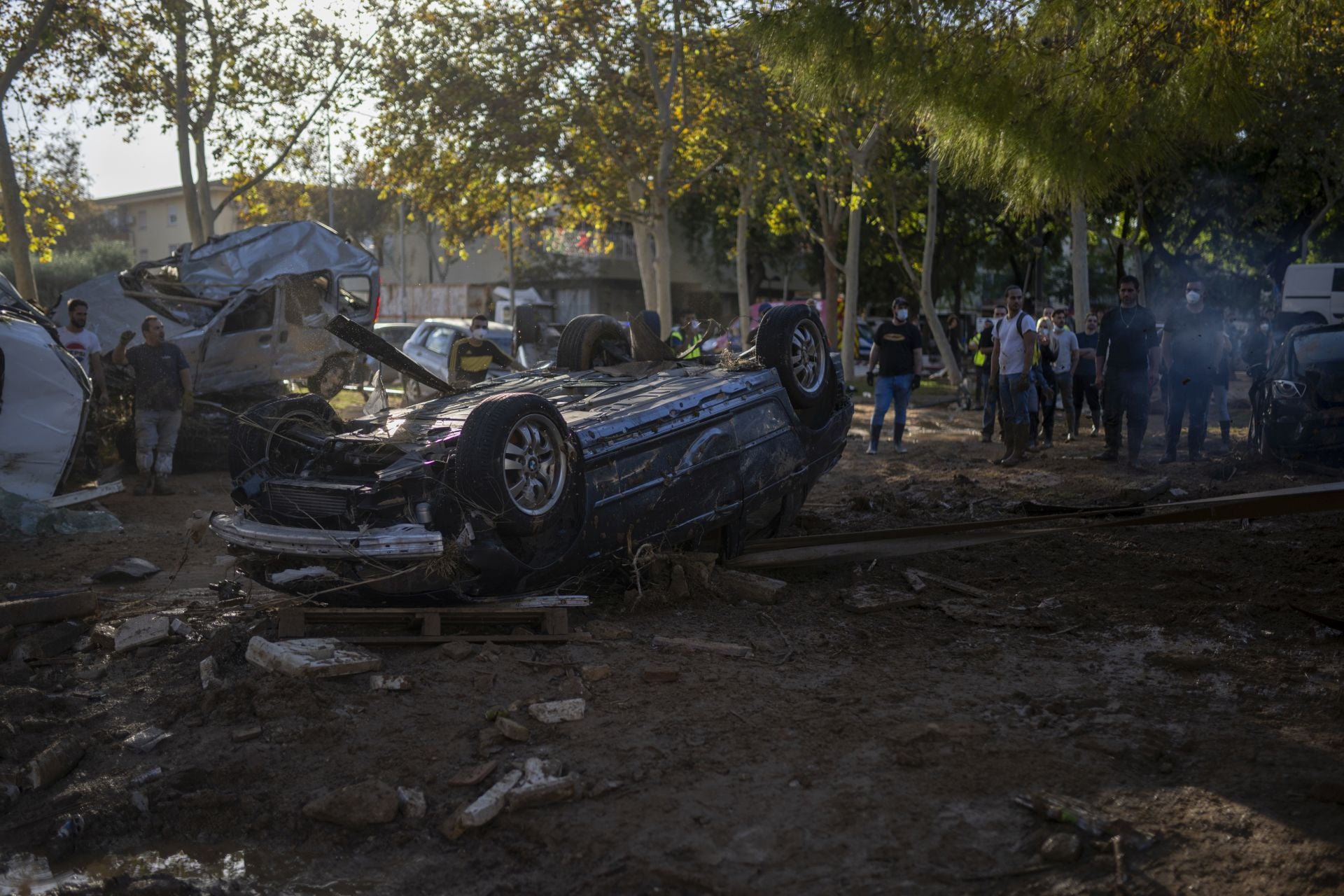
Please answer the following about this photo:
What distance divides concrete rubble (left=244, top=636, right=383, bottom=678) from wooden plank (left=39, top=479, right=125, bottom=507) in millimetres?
5229

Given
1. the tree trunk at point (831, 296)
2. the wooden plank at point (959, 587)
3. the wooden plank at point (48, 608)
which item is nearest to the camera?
the wooden plank at point (48, 608)

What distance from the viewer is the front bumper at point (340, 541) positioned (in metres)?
5.21

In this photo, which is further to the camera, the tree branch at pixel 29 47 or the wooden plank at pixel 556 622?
the tree branch at pixel 29 47

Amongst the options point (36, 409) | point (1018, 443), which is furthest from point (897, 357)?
point (36, 409)

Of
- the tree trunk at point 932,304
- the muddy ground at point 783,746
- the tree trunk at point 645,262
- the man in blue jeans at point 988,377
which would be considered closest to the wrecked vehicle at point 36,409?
the muddy ground at point 783,746

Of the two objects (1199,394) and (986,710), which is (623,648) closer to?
(986,710)

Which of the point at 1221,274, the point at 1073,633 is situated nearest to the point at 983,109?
the point at 1073,633

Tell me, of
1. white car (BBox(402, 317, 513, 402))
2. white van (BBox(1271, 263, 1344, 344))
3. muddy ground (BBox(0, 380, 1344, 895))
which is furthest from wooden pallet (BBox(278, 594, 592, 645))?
white van (BBox(1271, 263, 1344, 344))

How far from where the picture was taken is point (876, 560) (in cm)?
730

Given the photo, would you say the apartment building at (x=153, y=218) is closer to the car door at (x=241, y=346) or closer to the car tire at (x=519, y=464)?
the car door at (x=241, y=346)

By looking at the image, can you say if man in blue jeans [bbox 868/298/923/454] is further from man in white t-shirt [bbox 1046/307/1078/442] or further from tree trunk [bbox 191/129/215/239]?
tree trunk [bbox 191/129/215/239]

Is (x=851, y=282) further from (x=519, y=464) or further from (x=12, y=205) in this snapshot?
(x=519, y=464)

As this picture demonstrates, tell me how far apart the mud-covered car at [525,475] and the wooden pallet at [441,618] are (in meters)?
0.09

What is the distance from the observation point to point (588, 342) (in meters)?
A: 7.98
